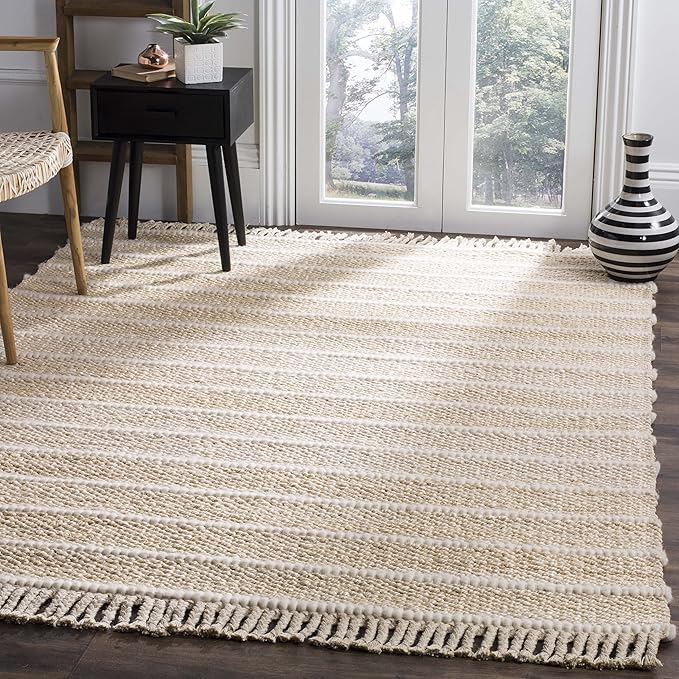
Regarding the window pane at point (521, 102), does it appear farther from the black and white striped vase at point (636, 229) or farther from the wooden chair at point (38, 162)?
the wooden chair at point (38, 162)

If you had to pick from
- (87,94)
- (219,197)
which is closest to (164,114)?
Result: (219,197)

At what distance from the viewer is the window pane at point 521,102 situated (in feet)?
11.7

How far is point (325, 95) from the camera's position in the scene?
3.74 m

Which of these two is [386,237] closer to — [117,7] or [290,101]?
[290,101]

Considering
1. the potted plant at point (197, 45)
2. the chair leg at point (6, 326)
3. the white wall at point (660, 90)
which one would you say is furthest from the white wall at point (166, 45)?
the chair leg at point (6, 326)

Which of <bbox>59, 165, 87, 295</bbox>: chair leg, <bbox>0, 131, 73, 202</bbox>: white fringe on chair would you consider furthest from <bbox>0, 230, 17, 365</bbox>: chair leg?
<bbox>59, 165, 87, 295</bbox>: chair leg

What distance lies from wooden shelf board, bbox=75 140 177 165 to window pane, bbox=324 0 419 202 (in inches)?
19.7

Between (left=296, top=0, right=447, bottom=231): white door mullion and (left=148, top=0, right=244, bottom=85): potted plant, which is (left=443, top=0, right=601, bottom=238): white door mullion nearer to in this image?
(left=296, top=0, right=447, bottom=231): white door mullion

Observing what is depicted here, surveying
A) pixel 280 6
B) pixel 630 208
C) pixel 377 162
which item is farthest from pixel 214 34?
pixel 630 208

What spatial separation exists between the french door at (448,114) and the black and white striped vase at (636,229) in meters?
0.43

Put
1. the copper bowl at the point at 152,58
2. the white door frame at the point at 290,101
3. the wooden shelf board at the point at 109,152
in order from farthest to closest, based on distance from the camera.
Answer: the wooden shelf board at the point at 109,152 < the white door frame at the point at 290,101 < the copper bowl at the point at 152,58

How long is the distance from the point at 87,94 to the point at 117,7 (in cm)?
33

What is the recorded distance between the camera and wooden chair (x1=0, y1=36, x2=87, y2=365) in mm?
2678

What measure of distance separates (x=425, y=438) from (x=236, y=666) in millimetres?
775
